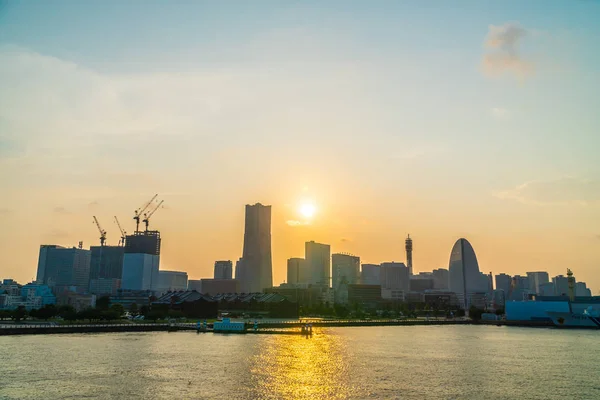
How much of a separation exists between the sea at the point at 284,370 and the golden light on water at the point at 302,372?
0.13 metres

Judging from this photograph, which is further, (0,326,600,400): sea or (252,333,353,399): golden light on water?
(252,333,353,399): golden light on water

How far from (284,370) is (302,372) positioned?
277cm

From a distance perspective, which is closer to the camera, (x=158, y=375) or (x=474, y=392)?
(x=474, y=392)

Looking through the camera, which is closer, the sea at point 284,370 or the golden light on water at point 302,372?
the sea at point 284,370

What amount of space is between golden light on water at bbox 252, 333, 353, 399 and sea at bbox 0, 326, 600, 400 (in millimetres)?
134

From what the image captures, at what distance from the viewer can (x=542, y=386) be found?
67.4 meters

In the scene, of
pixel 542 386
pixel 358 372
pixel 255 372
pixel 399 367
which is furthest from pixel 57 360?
pixel 542 386

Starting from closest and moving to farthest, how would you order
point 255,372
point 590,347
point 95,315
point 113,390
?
point 113,390 → point 255,372 → point 590,347 → point 95,315

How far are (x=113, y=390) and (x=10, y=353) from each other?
123 ft

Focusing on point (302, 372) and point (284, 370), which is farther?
point (284, 370)

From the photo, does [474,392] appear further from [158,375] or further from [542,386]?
[158,375]

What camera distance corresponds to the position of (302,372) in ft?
245

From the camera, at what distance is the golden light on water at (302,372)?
200ft

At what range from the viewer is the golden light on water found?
200ft
